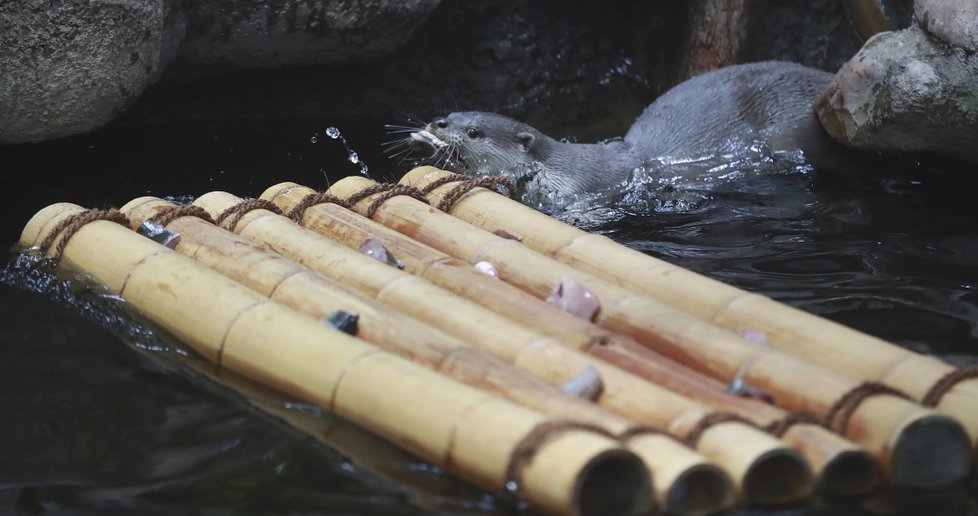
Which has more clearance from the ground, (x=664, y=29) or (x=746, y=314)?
(x=664, y=29)

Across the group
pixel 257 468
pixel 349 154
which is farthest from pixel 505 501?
pixel 349 154

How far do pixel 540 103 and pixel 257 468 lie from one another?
4.13 meters

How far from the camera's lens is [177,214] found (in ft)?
11.1

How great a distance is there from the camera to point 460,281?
2.93 m

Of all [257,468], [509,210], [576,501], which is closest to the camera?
[576,501]

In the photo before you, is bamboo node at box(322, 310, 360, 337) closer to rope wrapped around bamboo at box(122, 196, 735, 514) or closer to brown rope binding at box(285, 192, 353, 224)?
rope wrapped around bamboo at box(122, 196, 735, 514)

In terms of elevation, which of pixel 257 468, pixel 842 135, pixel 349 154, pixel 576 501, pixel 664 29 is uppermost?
pixel 664 29

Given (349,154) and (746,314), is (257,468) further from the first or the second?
(349,154)

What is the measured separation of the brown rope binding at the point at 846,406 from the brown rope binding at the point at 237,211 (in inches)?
73.1

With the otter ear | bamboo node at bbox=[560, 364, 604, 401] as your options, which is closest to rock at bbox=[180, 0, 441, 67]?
the otter ear

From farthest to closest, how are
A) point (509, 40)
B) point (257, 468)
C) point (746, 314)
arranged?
point (509, 40) → point (746, 314) → point (257, 468)

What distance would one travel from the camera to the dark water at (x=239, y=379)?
229cm

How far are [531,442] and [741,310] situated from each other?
867 mm

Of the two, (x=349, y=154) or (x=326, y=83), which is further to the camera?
(x=326, y=83)
